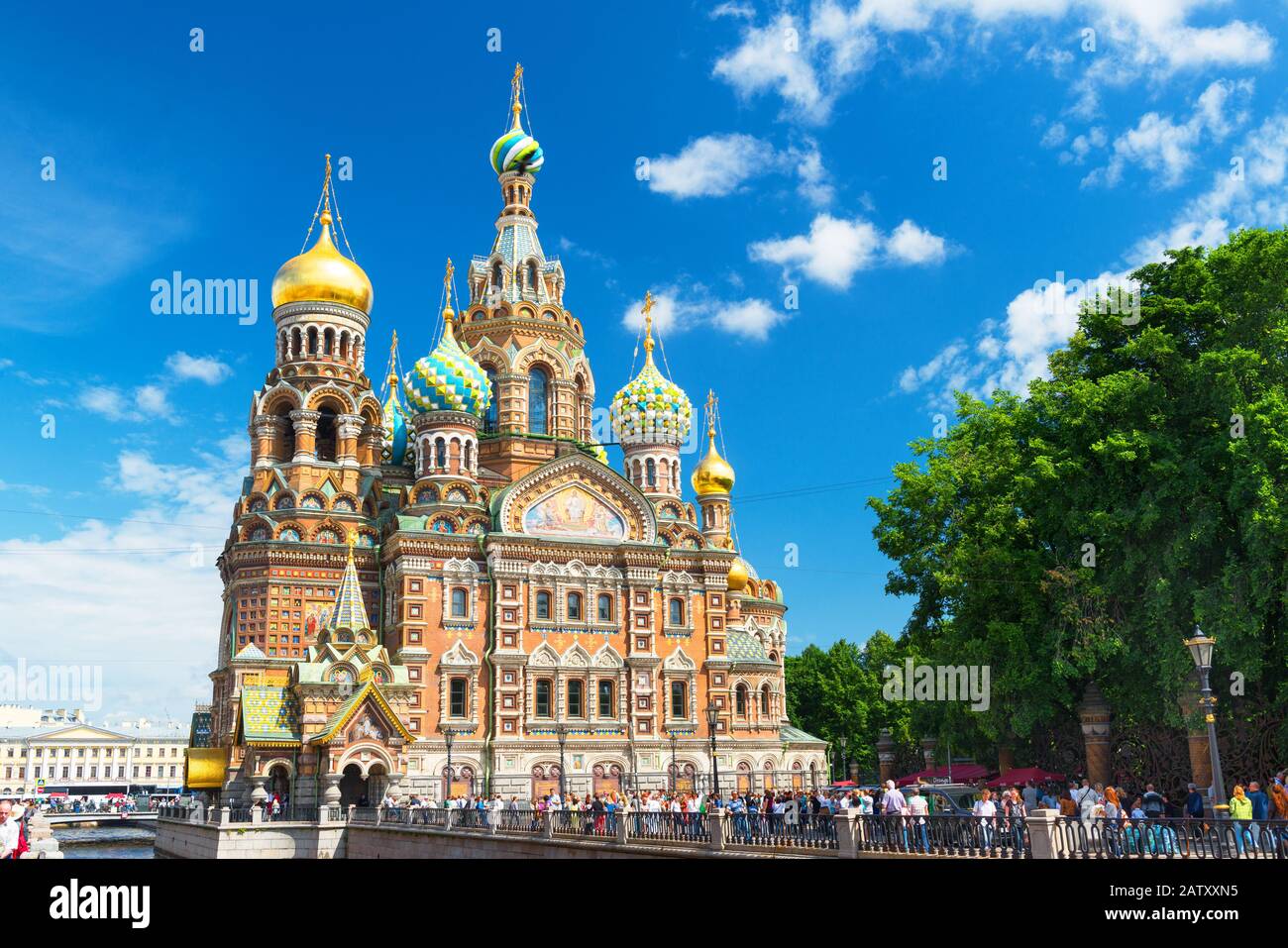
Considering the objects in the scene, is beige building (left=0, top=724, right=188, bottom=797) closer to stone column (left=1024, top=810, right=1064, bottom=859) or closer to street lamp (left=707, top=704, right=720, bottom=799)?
street lamp (left=707, top=704, right=720, bottom=799)

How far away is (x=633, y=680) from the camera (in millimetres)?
46969

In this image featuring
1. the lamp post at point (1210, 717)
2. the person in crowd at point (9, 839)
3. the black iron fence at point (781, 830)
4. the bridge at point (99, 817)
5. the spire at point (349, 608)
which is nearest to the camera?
the person in crowd at point (9, 839)

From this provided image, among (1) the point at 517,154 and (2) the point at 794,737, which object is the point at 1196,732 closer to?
(2) the point at 794,737

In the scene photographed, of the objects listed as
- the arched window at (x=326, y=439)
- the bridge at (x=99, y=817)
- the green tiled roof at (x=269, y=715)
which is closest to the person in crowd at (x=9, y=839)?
the green tiled roof at (x=269, y=715)

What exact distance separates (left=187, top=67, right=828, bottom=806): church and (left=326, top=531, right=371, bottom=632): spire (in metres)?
0.08

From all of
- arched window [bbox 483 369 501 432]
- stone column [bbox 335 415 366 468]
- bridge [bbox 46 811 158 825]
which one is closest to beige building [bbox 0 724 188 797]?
bridge [bbox 46 811 158 825]

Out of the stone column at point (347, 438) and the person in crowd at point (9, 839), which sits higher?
the stone column at point (347, 438)

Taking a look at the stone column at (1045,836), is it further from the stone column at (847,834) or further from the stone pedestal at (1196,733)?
the stone pedestal at (1196,733)

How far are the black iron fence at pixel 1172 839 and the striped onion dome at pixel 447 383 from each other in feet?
112

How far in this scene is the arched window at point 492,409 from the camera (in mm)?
51500

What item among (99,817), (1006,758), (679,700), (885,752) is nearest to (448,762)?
(679,700)

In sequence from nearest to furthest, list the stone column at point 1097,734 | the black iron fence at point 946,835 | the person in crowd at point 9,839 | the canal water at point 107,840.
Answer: the person in crowd at point 9,839, the black iron fence at point 946,835, the stone column at point 1097,734, the canal water at point 107,840
